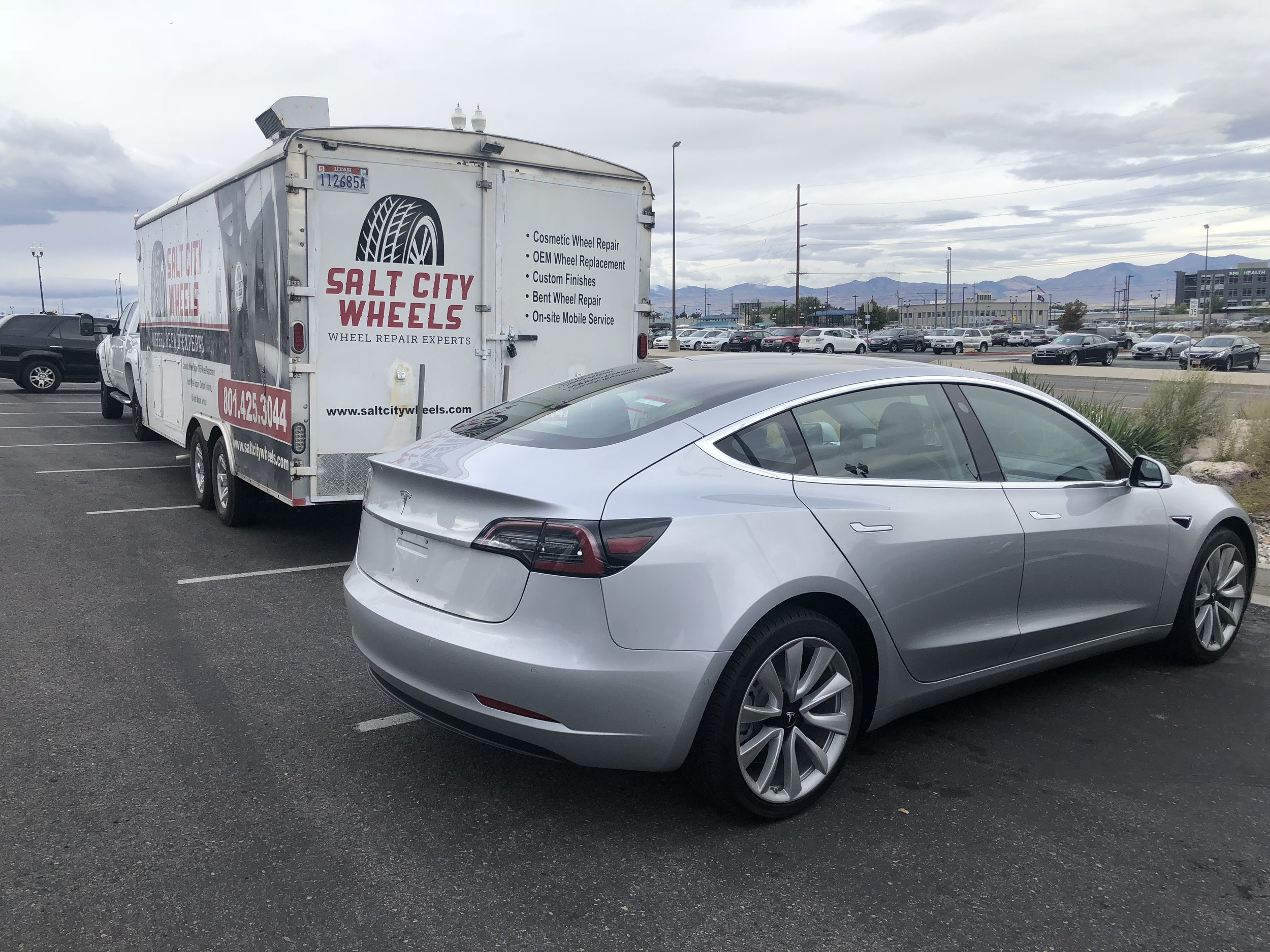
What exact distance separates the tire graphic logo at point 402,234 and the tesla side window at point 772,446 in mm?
3932

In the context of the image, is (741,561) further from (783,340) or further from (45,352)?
(783,340)

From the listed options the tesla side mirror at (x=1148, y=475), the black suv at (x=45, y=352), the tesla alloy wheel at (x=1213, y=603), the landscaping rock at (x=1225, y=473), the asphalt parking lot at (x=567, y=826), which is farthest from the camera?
the black suv at (x=45, y=352)

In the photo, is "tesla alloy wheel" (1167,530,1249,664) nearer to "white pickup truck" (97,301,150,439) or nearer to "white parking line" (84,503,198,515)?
"white parking line" (84,503,198,515)

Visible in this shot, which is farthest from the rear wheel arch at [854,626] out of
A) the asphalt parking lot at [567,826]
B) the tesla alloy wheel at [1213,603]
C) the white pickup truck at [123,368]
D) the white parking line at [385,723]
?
the white pickup truck at [123,368]

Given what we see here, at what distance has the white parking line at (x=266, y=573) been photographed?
21.7 feet

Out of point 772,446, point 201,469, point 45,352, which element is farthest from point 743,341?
point 772,446

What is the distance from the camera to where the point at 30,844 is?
10.6 feet

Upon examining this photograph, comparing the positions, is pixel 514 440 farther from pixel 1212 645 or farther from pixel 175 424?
pixel 175 424

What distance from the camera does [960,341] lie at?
62062mm

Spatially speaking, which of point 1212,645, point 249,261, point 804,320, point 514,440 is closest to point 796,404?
point 514,440

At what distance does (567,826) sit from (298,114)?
17.2 ft

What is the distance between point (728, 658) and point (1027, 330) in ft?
297

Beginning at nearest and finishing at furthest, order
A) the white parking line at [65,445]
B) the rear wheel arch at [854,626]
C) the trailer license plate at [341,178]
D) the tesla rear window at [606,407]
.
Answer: the rear wheel arch at [854,626] → the tesla rear window at [606,407] → the trailer license plate at [341,178] → the white parking line at [65,445]

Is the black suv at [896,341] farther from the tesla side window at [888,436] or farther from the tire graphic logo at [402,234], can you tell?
the tesla side window at [888,436]
